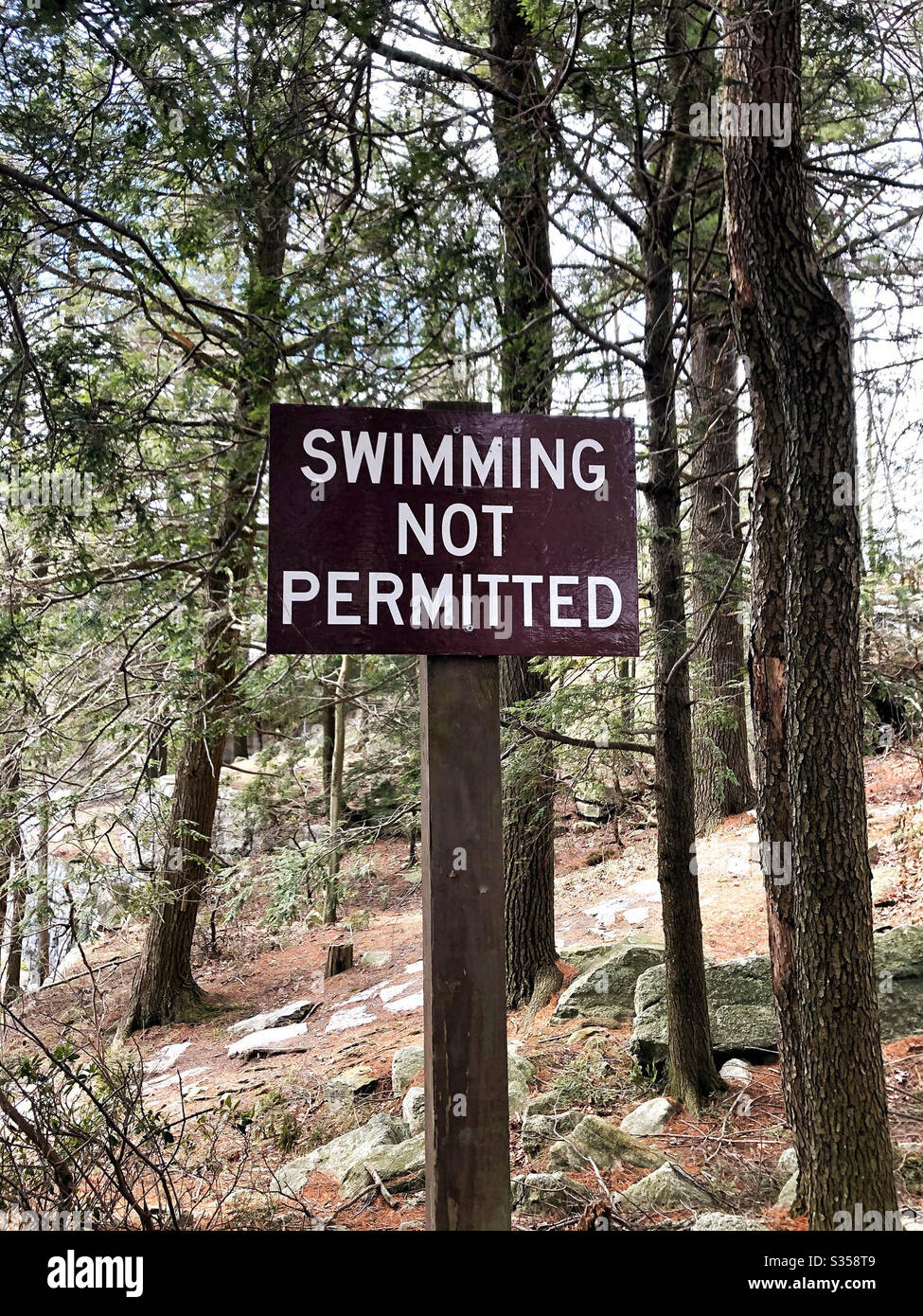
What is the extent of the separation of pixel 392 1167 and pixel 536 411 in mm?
4515

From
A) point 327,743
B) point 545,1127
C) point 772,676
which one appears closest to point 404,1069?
point 545,1127

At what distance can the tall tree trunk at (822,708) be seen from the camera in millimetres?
3061

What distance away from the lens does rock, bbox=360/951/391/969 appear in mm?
11102

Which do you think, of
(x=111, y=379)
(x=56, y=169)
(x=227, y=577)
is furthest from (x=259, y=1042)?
(x=56, y=169)

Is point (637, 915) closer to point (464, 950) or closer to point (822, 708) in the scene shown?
point (822, 708)

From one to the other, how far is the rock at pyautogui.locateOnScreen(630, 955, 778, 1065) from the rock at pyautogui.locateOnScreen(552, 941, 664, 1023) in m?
0.54

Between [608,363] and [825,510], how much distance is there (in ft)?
8.93

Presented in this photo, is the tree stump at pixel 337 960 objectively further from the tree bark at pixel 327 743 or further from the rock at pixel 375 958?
the tree bark at pixel 327 743

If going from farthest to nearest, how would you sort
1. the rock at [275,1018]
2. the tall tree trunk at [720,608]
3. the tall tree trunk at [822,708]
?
the rock at [275,1018]
the tall tree trunk at [720,608]
the tall tree trunk at [822,708]

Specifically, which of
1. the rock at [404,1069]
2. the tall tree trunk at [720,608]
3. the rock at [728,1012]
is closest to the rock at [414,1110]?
the rock at [404,1069]

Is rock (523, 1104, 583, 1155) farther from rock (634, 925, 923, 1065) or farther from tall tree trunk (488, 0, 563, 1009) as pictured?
tall tree trunk (488, 0, 563, 1009)

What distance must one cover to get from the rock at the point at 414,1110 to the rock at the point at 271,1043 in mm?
2668

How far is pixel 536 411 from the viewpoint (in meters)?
5.60
